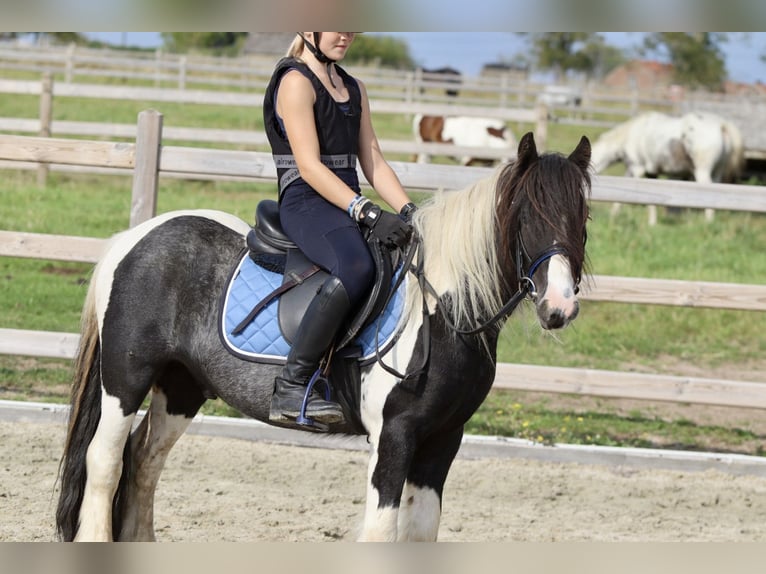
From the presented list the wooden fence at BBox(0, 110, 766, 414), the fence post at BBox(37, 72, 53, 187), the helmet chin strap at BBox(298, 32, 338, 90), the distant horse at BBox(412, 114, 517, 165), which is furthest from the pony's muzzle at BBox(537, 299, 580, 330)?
the distant horse at BBox(412, 114, 517, 165)

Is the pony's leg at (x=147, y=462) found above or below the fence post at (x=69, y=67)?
below

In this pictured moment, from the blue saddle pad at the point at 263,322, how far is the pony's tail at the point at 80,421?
2.03 ft

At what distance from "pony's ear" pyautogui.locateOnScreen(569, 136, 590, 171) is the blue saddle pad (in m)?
0.74

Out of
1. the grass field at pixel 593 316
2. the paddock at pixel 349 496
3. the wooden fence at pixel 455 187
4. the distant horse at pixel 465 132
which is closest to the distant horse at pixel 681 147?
the grass field at pixel 593 316

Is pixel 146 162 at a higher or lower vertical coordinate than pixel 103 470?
higher

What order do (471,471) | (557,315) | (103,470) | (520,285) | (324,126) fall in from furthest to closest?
(471,471) < (103,470) < (324,126) < (520,285) < (557,315)

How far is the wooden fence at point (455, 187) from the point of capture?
568cm

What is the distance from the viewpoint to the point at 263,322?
359 cm

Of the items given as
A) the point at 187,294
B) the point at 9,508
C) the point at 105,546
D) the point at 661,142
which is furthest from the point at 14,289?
the point at 661,142

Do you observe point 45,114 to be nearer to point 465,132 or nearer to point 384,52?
point 465,132

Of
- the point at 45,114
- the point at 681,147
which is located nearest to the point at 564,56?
the point at 681,147

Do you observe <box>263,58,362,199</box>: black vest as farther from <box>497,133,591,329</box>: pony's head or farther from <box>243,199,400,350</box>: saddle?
<box>497,133,591,329</box>: pony's head

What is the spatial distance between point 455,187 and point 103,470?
2.88m

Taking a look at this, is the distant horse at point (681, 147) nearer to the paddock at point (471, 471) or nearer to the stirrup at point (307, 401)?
the paddock at point (471, 471)
